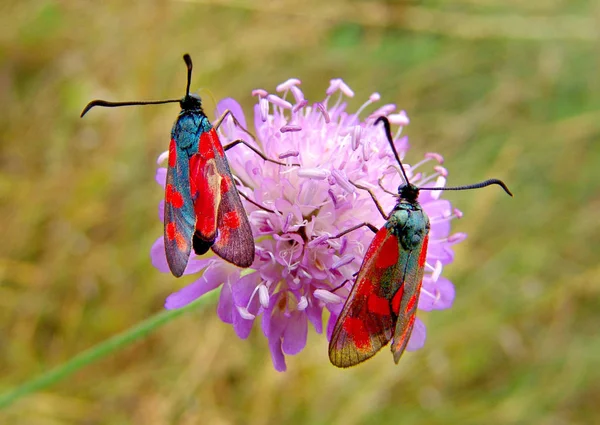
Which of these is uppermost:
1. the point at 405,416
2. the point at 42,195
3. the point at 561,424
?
the point at 42,195

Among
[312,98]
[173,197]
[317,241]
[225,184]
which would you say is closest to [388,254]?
[317,241]

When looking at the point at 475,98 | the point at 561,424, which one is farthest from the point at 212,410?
the point at 475,98

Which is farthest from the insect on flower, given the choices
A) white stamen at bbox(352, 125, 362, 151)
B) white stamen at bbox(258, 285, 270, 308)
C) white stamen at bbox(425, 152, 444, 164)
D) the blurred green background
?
the blurred green background

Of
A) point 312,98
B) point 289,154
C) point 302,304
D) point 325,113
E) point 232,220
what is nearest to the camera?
point 232,220

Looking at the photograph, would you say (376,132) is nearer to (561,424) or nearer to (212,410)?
(212,410)

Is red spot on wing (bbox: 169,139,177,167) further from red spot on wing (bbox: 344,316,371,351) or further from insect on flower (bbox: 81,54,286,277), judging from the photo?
red spot on wing (bbox: 344,316,371,351)

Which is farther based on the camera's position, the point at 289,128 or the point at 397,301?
the point at 289,128

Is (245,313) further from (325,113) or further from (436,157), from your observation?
(436,157)
